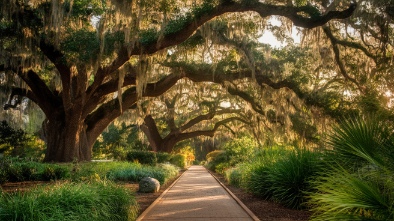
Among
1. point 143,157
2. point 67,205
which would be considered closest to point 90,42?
point 67,205

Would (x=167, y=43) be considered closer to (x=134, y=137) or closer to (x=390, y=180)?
(x=390, y=180)

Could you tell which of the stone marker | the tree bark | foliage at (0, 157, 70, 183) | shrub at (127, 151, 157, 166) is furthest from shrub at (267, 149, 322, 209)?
shrub at (127, 151, 157, 166)

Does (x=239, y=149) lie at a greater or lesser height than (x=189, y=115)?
lesser

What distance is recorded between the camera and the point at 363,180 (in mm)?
4613

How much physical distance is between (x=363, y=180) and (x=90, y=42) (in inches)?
450

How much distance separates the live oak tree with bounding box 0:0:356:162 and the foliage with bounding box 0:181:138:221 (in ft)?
23.8

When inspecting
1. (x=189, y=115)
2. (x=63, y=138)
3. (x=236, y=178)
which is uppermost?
(x=189, y=115)

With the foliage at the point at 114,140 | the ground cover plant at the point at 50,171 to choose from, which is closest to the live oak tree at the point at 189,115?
the foliage at the point at 114,140

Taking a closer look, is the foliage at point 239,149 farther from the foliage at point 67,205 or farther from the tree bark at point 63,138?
the foliage at point 67,205

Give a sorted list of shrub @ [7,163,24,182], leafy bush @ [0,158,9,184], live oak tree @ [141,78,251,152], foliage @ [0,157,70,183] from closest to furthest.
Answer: leafy bush @ [0,158,9,184] < foliage @ [0,157,70,183] < shrub @ [7,163,24,182] < live oak tree @ [141,78,251,152]

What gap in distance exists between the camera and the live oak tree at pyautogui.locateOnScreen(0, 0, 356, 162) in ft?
40.7

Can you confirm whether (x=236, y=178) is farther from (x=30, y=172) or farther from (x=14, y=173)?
Answer: (x=14, y=173)

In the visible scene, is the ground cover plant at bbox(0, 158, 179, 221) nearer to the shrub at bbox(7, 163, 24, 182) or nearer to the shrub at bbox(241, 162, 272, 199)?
the shrub at bbox(241, 162, 272, 199)

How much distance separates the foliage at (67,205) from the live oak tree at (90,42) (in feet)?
23.8
